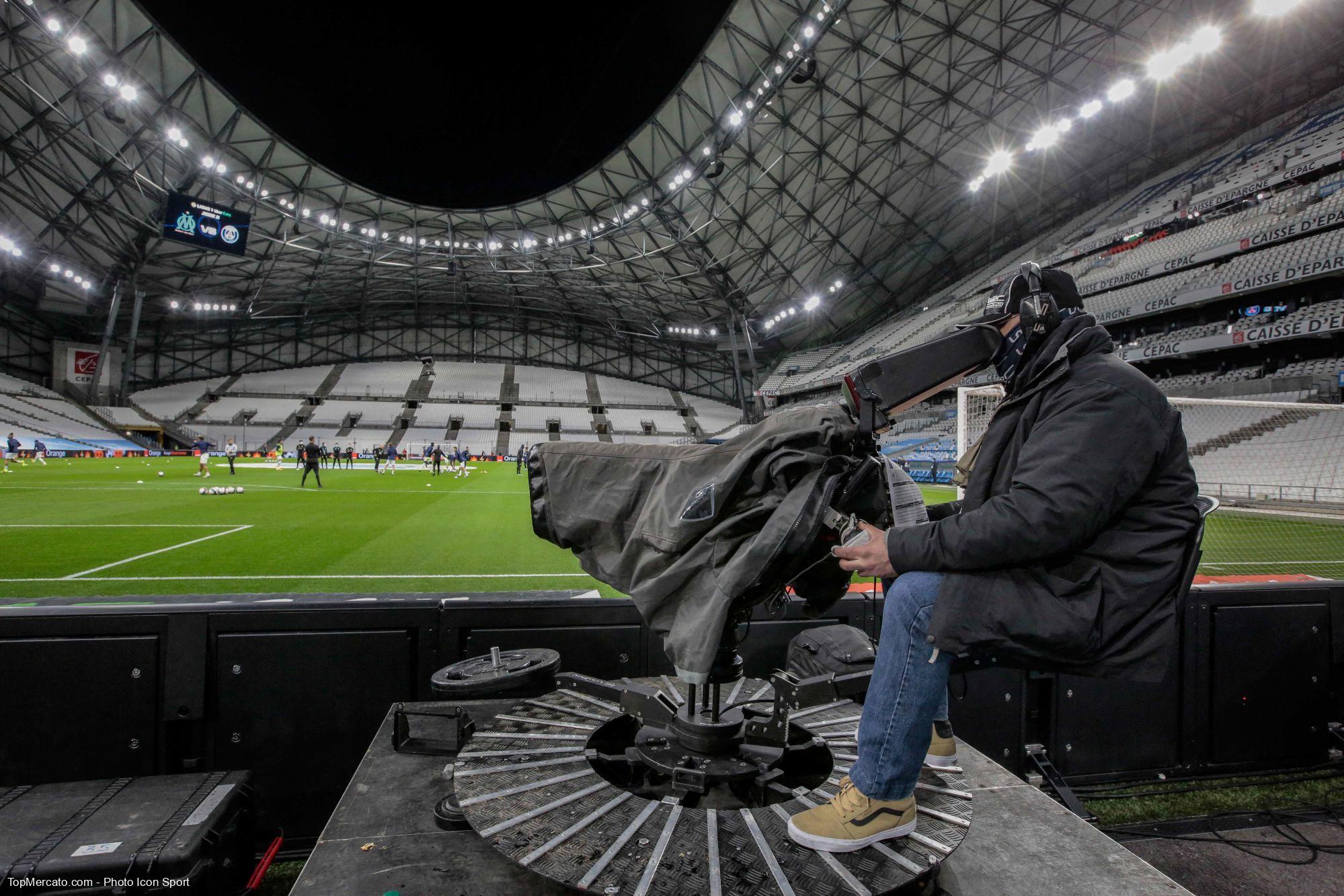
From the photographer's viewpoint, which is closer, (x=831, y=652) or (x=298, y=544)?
(x=831, y=652)

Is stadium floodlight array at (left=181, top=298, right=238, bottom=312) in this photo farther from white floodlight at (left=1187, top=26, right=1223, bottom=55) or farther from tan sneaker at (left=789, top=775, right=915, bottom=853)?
white floodlight at (left=1187, top=26, right=1223, bottom=55)

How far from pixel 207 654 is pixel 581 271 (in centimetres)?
4272

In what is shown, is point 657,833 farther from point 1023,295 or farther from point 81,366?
point 81,366

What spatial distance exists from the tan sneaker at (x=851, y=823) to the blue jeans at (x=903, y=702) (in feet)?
0.10

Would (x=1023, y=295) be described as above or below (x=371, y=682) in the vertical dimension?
above

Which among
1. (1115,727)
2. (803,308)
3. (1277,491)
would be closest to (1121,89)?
(1277,491)

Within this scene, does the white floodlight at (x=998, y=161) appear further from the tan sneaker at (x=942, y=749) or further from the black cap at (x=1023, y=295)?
the tan sneaker at (x=942, y=749)

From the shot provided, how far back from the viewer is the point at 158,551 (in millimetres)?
7281

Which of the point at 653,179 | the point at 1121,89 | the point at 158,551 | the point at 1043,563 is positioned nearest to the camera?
the point at 1043,563

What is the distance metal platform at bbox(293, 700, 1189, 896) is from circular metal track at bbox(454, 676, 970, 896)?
1 centimetres

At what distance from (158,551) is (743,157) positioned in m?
28.8

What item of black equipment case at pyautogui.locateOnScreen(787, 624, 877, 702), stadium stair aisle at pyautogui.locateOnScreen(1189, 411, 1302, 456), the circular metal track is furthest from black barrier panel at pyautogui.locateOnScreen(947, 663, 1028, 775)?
stadium stair aisle at pyautogui.locateOnScreen(1189, 411, 1302, 456)

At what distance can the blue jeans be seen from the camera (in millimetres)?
1771

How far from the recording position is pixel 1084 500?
1599 millimetres
